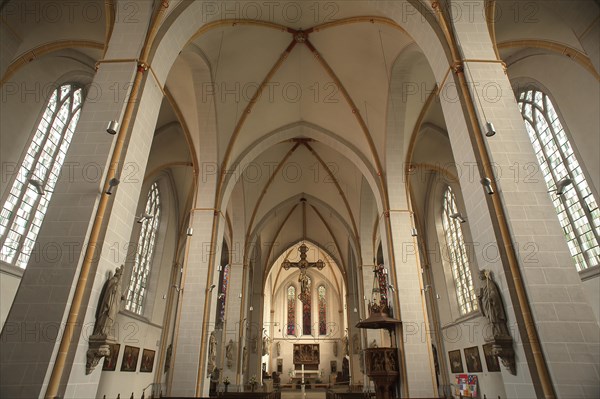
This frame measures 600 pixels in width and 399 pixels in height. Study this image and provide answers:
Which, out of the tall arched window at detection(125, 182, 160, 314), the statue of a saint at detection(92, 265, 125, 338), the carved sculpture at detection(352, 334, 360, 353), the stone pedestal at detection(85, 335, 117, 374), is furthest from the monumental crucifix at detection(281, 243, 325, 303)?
the stone pedestal at detection(85, 335, 117, 374)

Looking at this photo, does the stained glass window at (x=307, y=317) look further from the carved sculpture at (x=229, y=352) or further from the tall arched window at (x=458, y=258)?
the tall arched window at (x=458, y=258)

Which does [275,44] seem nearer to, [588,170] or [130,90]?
[130,90]

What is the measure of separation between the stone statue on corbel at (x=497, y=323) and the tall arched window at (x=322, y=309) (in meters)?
29.6

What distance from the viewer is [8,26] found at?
8.65m

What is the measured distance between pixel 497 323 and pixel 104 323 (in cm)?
535

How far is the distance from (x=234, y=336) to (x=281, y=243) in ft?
30.0

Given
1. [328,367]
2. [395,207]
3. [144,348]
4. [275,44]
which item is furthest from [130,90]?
[328,367]

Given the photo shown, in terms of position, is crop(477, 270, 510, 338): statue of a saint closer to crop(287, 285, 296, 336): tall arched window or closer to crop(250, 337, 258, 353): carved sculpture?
crop(250, 337, 258, 353): carved sculpture

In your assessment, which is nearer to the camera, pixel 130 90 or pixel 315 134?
pixel 130 90

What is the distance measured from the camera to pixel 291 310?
34031 mm

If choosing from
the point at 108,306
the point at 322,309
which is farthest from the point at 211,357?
the point at 322,309

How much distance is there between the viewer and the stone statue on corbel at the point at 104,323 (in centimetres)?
480

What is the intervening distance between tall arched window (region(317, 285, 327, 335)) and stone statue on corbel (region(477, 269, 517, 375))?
97.1 ft

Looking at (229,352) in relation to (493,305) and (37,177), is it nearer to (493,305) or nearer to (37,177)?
(37,177)
